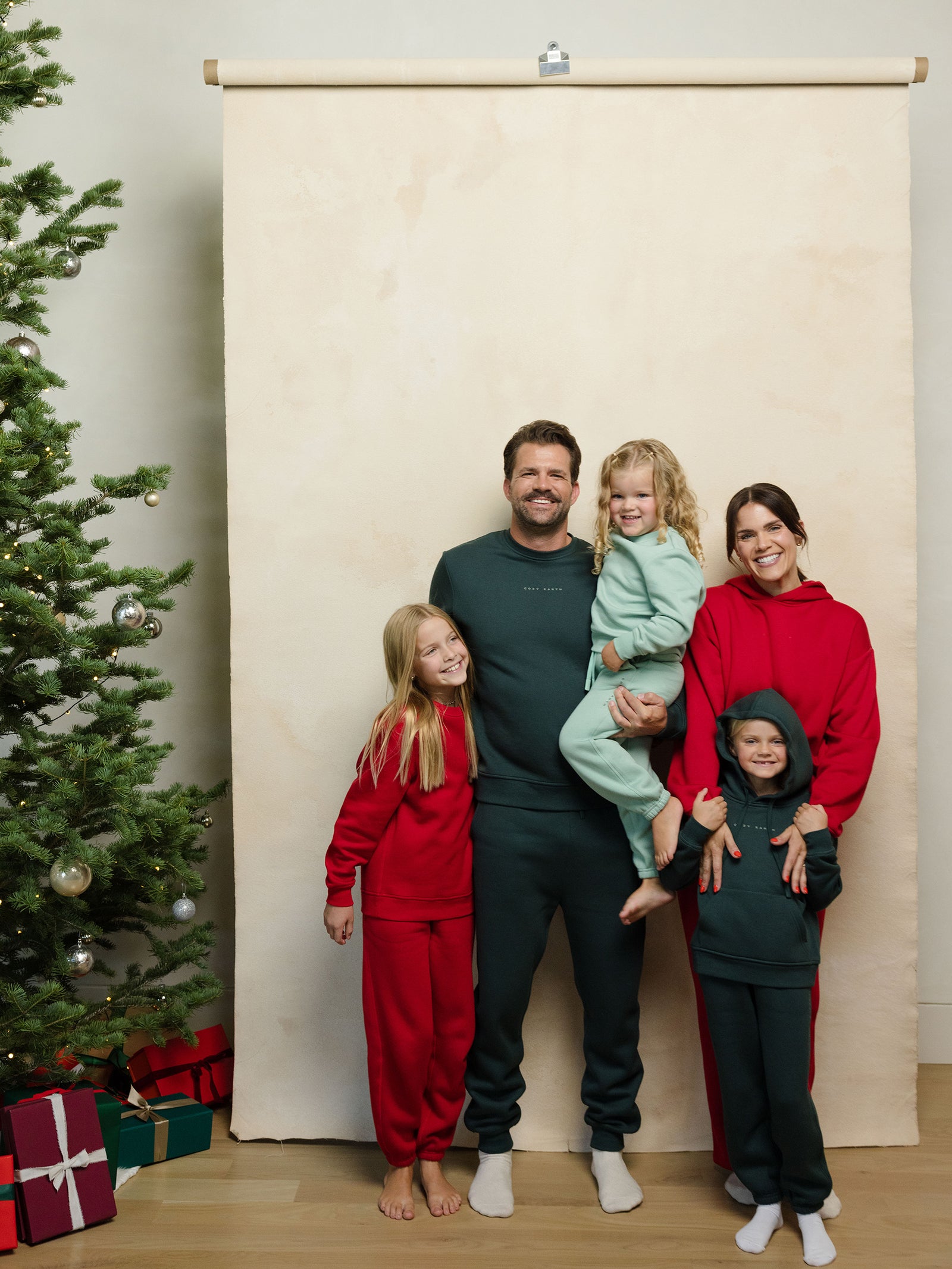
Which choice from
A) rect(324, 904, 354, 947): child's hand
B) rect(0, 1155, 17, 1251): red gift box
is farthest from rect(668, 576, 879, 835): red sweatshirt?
rect(0, 1155, 17, 1251): red gift box

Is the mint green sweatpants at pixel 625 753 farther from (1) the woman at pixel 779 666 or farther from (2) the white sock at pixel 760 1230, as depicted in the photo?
(2) the white sock at pixel 760 1230

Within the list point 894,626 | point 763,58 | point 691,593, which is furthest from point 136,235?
point 894,626

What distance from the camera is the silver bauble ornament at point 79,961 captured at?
2.11 meters

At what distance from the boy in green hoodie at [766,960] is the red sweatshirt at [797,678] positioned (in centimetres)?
8

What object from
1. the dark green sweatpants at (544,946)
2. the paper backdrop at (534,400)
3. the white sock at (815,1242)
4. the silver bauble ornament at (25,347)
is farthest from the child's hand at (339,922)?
the silver bauble ornament at (25,347)

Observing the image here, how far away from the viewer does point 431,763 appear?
6.81 feet

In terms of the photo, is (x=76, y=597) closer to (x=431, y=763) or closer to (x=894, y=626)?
(x=431, y=763)

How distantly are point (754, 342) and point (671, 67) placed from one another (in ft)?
2.31

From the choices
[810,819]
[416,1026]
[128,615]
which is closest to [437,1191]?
[416,1026]

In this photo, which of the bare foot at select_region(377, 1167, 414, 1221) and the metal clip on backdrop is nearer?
the bare foot at select_region(377, 1167, 414, 1221)

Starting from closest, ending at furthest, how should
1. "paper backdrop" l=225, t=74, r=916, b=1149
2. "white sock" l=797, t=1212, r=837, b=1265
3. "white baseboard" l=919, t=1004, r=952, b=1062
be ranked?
"white sock" l=797, t=1212, r=837, b=1265, "paper backdrop" l=225, t=74, r=916, b=1149, "white baseboard" l=919, t=1004, r=952, b=1062

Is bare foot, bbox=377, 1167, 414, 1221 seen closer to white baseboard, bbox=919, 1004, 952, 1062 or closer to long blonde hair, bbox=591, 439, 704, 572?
long blonde hair, bbox=591, 439, 704, 572

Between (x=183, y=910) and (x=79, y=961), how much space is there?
0.24 meters

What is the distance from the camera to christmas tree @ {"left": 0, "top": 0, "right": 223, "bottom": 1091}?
201cm
